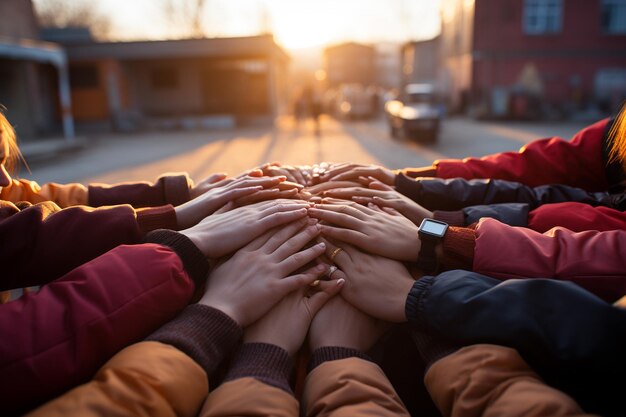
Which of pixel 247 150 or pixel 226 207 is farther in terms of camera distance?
pixel 247 150

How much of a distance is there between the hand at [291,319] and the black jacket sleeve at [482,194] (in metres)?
0.87

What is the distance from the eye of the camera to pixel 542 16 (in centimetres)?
2405

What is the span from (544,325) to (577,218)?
857 mm

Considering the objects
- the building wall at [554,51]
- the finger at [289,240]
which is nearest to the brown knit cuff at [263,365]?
the finger at [289,240]

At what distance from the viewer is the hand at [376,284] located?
164cm

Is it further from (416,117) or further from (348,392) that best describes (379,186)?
(416,117)

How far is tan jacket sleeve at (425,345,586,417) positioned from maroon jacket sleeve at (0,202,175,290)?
1247 millimetres

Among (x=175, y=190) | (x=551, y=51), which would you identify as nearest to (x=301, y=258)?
(x=175, y=190)

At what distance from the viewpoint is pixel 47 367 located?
1.18 meters

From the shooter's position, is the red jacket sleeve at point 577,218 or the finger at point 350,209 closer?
the red jacket sleeve at point 577,218

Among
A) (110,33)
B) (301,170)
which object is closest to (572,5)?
(301,170)

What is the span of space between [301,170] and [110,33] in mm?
54935

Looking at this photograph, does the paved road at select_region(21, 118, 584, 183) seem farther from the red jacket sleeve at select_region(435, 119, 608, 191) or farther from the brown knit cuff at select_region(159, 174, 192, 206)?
the red jacket sleeve at select_region(435, 119, 608, 191)

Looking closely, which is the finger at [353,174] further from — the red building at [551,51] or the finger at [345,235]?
the red building at [551,51]
